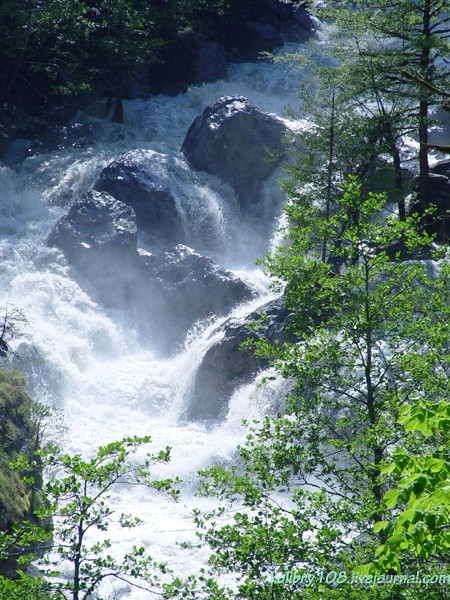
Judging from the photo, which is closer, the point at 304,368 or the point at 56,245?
the point at 304,368

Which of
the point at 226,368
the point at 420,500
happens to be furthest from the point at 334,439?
the point at 226,368

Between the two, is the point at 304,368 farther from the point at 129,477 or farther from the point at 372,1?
the point at 372,1

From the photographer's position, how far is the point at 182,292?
73.5ft

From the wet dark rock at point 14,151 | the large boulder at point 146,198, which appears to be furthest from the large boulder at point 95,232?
the wet dark rock at point 14,151

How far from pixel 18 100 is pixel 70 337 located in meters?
15.1

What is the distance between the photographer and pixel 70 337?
20875 mm

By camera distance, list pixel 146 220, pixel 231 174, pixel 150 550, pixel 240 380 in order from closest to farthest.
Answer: pixel 150 550 → pixel 240 380 → pixel 146 220 → pixel 231 174

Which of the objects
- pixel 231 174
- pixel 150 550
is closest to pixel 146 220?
pixel 231 174

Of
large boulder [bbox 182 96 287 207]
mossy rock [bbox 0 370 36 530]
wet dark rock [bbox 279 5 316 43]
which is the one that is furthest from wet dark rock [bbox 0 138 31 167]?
wet dark rock [bbox 279 5 316 43]

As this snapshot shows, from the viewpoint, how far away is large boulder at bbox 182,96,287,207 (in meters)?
28.2

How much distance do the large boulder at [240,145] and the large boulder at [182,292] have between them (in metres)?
6.25

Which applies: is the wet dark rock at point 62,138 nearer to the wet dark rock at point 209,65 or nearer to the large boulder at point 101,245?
the large boulder at point 101,245

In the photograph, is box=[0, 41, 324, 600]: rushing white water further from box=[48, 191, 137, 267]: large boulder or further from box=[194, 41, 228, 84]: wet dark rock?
box=[194, 41, 228, 84]: wet dark rock

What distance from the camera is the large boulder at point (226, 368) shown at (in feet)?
59.3
